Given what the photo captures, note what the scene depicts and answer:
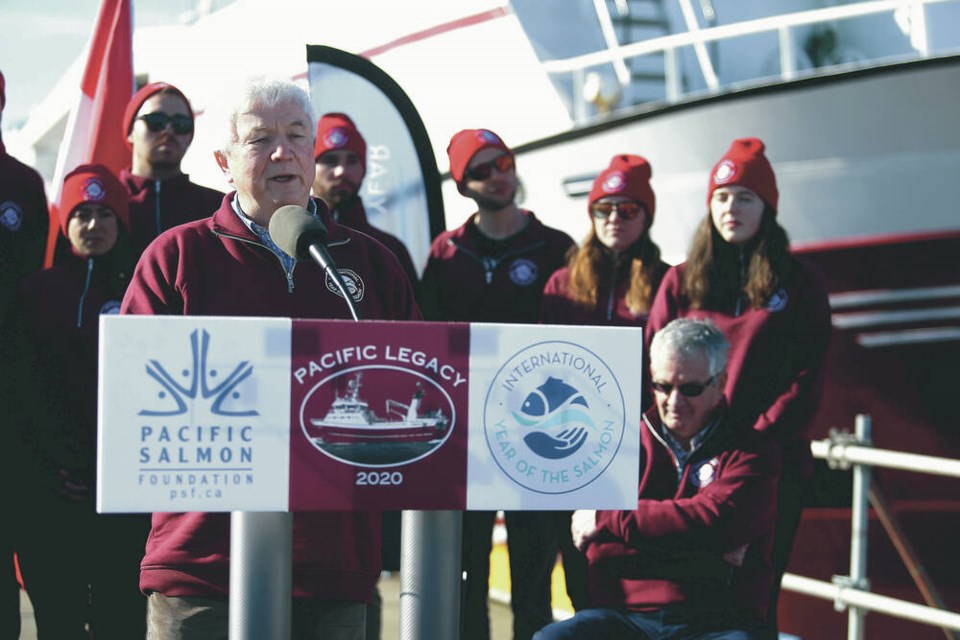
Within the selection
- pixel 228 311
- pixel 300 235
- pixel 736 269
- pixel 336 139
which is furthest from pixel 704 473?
pixel 336 139

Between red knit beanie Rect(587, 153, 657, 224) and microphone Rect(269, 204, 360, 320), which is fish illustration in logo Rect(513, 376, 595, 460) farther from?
red knit beanie Rect(587, 153, 657, 224)

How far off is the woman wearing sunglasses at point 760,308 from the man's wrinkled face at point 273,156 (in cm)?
197

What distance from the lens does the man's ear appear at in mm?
2209

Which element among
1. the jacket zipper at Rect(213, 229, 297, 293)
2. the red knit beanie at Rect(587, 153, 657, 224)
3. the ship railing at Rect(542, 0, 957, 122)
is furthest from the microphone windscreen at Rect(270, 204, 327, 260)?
the ship railing at Rect(542, 0, 957, 122)

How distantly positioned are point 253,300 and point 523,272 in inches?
93.7

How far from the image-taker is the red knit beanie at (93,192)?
3.91 meters

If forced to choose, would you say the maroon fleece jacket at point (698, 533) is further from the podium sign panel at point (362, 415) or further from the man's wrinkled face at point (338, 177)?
the man's wrinkled face at point (338, 177)

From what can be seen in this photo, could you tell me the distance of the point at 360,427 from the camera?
5.47ft

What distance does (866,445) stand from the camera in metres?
4.71

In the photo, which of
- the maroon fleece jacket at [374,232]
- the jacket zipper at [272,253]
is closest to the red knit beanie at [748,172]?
the maroon fleece jacket at [374,232]

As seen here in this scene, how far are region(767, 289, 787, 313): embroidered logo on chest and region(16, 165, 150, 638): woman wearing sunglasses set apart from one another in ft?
6.42

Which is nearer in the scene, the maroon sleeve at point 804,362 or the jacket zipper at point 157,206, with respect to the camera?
the maroon sleeve at point 804,362

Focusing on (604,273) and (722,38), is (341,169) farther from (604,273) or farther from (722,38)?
(722,38)

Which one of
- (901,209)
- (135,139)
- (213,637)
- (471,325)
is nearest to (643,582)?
(213,637)
